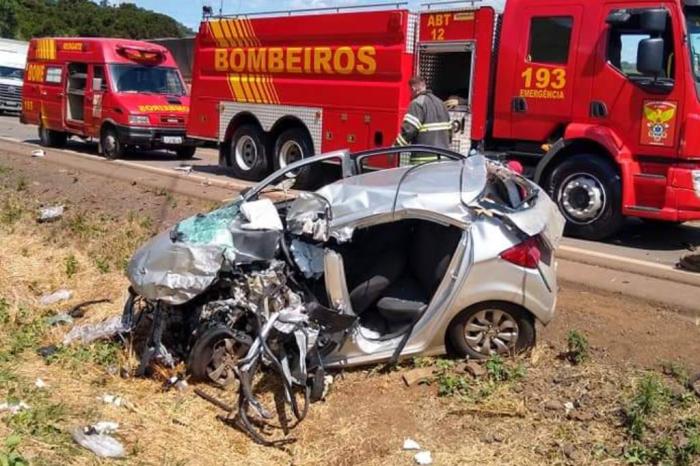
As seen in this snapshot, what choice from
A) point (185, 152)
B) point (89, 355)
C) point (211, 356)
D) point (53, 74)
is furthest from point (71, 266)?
point (53, 74)

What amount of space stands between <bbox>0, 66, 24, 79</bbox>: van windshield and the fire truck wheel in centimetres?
2158

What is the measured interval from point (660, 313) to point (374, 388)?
2.52m

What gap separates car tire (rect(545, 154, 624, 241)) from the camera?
8.93 meters

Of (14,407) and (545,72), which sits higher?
(545,72)

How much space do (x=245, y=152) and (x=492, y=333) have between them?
8.98 meters

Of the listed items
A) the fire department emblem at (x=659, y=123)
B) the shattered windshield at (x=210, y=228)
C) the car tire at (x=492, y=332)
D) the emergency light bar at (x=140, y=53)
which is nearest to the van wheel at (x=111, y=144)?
the emergency light bar at (x=140, y=53)

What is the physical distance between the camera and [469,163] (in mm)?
5297

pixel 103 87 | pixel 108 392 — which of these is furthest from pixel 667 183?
pixel 103 87

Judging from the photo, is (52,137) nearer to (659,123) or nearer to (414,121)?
(414,121)

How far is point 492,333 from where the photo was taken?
5.12 metres

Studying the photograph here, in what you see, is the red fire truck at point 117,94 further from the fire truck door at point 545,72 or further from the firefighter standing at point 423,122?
the fire truck door at point 545,72

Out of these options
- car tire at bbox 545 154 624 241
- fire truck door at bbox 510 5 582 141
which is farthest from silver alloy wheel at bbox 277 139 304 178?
car tire at bbox 545 154 624 241

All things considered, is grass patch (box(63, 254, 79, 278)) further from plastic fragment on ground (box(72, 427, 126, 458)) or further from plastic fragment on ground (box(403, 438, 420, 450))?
plastic fragment on ground (box(403, 438, 420, 450))

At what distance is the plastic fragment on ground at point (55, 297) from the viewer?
689 cm
